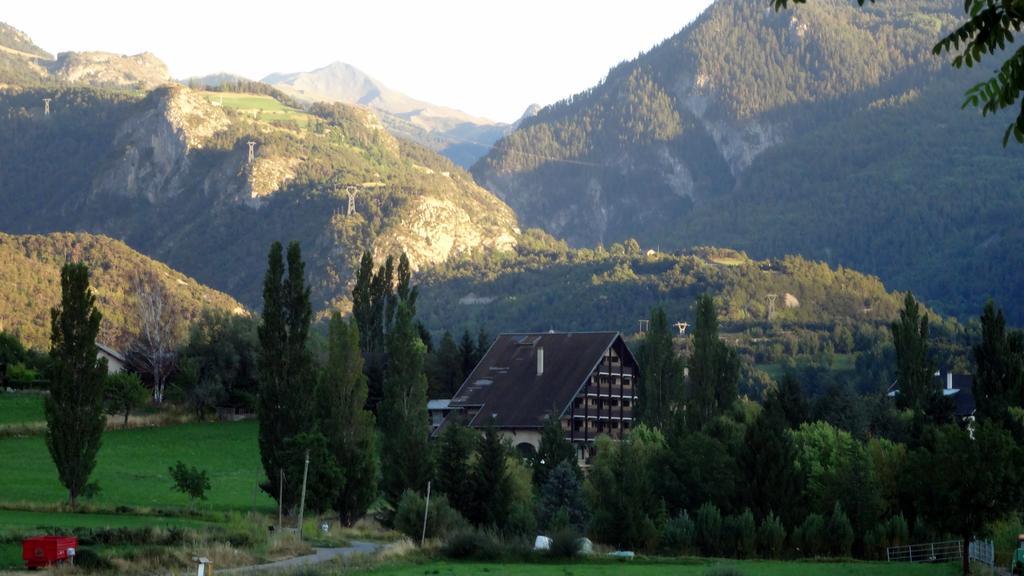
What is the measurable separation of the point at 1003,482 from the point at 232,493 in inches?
1442

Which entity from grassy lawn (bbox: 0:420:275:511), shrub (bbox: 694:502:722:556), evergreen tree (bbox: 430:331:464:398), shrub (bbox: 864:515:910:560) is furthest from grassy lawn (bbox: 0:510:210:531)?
evergreen tree (bbox: 430:331:464:398)

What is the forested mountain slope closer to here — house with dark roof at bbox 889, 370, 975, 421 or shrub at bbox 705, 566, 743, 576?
house with dark roof at bbox 889, 370, 975, 421

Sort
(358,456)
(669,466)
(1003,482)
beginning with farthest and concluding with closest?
(669,466) → (358,456) → (1003,482)

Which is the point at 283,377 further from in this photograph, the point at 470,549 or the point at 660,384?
the point at 660,384

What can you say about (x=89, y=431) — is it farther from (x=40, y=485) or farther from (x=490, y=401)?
(x=490, y=401)

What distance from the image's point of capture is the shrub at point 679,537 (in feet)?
164

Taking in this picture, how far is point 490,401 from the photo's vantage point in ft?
312

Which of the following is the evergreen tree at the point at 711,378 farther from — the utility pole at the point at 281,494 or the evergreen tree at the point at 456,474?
the utility pole at the point at 281,494

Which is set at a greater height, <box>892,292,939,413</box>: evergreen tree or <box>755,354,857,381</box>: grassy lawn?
<box>755,354,857,381</box>: grassy lawn

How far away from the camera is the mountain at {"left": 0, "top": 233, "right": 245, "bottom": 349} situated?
451 ft

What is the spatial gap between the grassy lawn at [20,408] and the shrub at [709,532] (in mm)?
40748

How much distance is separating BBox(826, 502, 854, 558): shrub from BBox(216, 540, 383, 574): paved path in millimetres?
15249

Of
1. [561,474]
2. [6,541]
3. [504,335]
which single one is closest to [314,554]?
[6,541]

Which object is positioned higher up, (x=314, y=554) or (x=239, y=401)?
(x=239, y=401)
